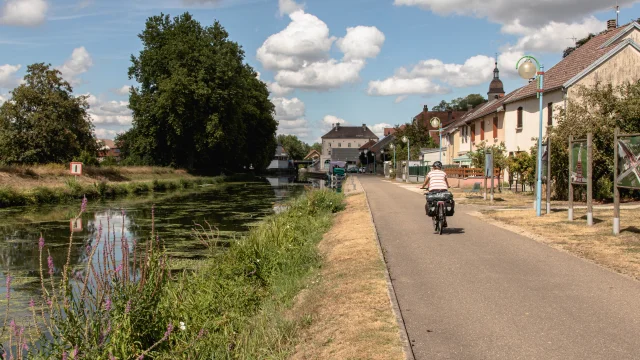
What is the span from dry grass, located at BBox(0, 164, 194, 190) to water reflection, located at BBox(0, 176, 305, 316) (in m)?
6.21

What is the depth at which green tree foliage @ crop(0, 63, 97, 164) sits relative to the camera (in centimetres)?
5459

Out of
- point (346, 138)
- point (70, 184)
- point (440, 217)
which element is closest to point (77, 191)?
point (70, 184)

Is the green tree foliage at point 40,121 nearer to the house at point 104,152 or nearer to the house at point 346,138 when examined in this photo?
the house at point 104,152

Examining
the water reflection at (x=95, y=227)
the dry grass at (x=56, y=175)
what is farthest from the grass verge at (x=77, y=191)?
the water reflection at (x=95, y=227)

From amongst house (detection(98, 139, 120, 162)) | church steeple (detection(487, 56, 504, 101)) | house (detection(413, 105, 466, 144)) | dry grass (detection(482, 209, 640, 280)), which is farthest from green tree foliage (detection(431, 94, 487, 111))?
dry grass (detection(482, 209, 640, 280))

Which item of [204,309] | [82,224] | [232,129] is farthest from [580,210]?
[232,129]

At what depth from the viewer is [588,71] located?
96.1 ft

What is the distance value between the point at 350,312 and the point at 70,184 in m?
32.8

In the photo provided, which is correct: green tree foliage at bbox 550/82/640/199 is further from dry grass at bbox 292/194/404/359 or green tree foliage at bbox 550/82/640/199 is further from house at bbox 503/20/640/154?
dry grass at bbox 292/194/404/359

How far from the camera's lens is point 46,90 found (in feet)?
189

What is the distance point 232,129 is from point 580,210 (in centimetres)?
4368

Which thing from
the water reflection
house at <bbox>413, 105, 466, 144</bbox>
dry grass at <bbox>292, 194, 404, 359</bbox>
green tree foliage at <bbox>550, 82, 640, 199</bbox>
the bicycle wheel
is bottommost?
the water reflection

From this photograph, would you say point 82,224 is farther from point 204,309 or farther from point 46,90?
point 46,90

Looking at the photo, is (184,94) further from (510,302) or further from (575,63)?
(510,302)
